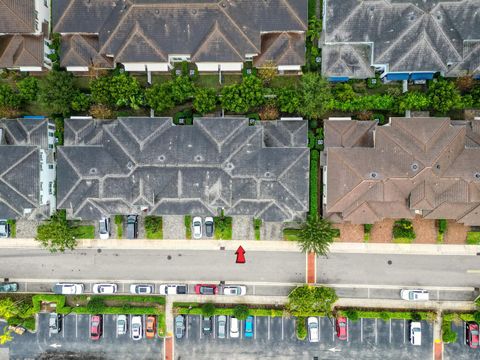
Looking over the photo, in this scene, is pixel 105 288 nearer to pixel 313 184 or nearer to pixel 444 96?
pixel 313 184

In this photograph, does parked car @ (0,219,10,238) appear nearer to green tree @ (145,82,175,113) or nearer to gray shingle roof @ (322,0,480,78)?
green tree @ (145,82,175,113)

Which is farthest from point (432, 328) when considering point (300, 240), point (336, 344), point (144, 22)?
point (144, 22)

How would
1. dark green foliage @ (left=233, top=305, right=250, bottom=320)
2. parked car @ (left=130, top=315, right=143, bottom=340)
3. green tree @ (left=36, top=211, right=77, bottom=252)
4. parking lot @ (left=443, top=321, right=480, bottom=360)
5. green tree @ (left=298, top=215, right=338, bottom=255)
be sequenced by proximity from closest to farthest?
green tree @ (left=298, top=215, right=338, bottom=255) → green tree @ (left=36, top=211, right=77, bottom=252) → dark green foliage @ (left=233, top=305, right=250, bottom=320) → parking lot @ (left=443, top=321, right=480, bottom=360) → parked car @ (left=130, top=315, right=143, bottom=340)

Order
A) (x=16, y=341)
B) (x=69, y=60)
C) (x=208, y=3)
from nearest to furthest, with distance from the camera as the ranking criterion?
1. (x=208, y=3)
2. (x=69, y=60)
3. (x=16, y=341)

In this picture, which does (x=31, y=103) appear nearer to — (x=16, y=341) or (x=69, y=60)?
(x=69, y=60)

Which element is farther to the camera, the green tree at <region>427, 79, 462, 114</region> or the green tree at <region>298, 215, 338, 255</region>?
the green tree at <region>298, 215, 338, 255</region>

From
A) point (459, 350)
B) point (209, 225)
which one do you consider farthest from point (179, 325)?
point (459, 350)

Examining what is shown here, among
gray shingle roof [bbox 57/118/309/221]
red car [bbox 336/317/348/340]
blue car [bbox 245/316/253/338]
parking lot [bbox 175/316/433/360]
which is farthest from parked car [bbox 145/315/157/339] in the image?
red car [bbox 336/317/348/340]
